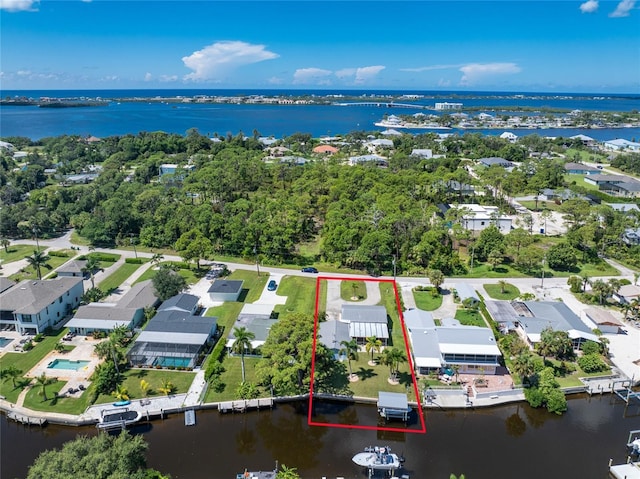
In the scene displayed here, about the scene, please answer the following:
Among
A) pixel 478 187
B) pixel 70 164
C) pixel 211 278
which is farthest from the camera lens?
pixel 70 164

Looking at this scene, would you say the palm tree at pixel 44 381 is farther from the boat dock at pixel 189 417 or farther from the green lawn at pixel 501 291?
the green lawn at pixel 501 291

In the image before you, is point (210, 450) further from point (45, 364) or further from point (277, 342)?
point (45, 364)

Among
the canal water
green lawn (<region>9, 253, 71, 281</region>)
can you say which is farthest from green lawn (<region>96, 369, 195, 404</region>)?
green lawn (<region>9, 253, 71, 281</region>)

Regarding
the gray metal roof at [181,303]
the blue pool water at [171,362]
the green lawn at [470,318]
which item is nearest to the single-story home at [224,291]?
the gray metal roof at [181,303]

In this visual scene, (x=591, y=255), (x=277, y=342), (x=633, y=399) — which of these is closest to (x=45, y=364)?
(x=277, y=342)

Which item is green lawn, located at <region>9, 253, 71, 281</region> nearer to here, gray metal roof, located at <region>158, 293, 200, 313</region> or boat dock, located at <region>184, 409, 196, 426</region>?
gray metal roof, located at <region>158, 293, 200, 313</region>

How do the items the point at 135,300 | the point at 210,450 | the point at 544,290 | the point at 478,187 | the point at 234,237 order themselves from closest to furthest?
the point at 210,450
the point at 135,300
the point at 544,290
the point at 234,237
the point at 478,187

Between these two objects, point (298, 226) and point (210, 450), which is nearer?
point (210, 450)
